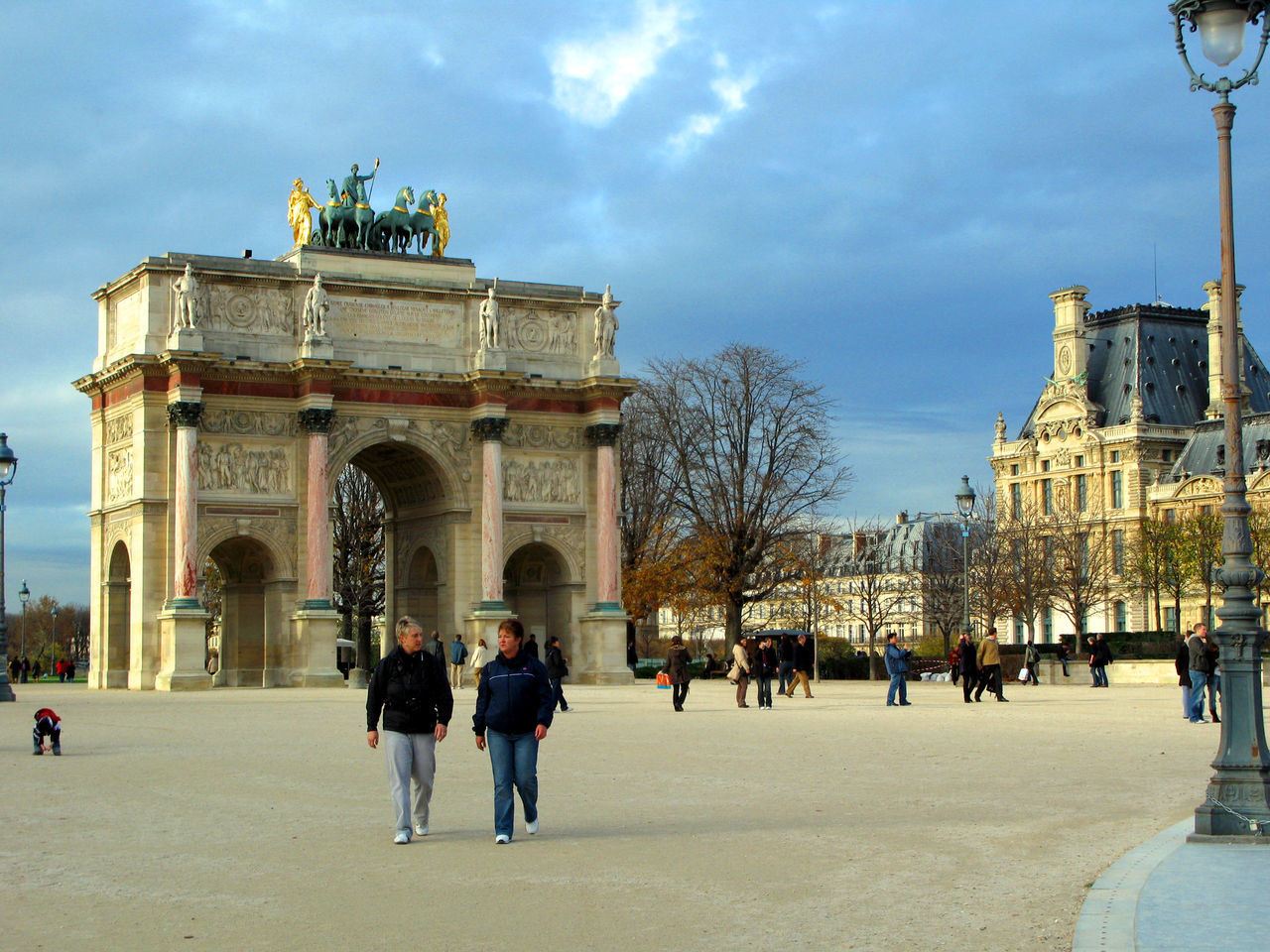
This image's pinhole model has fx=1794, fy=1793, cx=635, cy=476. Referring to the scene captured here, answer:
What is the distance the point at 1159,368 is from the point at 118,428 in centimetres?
7999

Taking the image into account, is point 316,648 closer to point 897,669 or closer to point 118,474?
point 118,474

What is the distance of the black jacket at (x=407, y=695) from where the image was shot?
45.4ft

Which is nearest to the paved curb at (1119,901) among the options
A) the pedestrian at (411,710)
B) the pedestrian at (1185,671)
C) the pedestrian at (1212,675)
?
the pedestrian at (411,710)

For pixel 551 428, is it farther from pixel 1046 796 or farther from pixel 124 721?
pixel 1046 796

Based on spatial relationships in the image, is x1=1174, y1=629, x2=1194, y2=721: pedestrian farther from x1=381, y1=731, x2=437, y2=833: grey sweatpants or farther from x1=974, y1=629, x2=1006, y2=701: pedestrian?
x1=381, y1=731, x2=437, y2=833: grey sweatpants

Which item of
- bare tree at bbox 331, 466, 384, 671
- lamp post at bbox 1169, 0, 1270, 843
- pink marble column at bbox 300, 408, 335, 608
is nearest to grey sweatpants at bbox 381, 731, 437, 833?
lamp post at bbox 1169, 0, 1270, 843

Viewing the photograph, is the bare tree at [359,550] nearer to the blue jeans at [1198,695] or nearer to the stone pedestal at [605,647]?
the stone pedestal at [605,647]

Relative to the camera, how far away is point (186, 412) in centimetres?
Answer: 5094

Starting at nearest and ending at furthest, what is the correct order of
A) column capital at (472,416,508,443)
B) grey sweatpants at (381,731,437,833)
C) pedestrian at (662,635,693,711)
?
grey sweatpants at (381,731,437,833), pedestrian at (662,635,693,711), column capital at (472,416,508,443)

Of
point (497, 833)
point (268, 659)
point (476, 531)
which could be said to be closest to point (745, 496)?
point (476, 531)

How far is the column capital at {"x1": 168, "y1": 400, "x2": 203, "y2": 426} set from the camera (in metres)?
50.9

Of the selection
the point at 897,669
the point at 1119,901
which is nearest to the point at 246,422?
the point at 897,669

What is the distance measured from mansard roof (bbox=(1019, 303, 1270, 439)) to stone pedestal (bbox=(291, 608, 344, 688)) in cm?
7461

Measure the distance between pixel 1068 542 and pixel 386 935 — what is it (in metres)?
84.0
